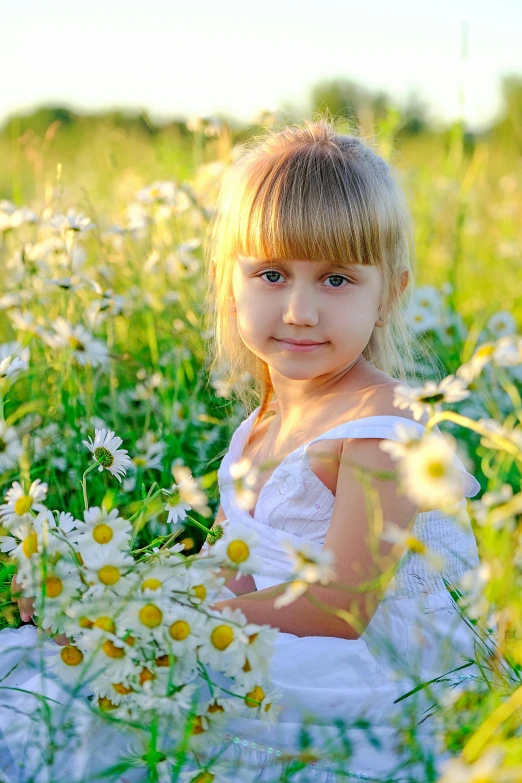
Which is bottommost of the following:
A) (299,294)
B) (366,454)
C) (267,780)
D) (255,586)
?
(255,586)

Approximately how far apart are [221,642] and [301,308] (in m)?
0.60

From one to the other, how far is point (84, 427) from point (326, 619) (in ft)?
2.48

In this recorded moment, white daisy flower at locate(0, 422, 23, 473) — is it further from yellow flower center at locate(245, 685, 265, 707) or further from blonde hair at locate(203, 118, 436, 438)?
blonde hair at locate(203, 118, 436, 438)

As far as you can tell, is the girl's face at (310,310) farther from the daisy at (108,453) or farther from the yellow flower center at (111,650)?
the yellow flower center at (111,650)

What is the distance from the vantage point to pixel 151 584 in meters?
0.92

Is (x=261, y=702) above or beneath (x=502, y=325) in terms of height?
above

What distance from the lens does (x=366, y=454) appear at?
1.32m

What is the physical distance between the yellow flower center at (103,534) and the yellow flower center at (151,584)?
0.28 ft

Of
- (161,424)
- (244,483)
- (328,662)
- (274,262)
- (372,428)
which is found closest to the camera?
(244,483)

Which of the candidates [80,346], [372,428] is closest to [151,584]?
[372,428]

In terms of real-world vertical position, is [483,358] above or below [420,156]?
above

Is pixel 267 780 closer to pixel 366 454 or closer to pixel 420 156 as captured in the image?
pixel 366 454

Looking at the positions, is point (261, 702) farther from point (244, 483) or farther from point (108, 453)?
point (108, 453)

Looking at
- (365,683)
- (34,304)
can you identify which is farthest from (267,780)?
(34,304)
